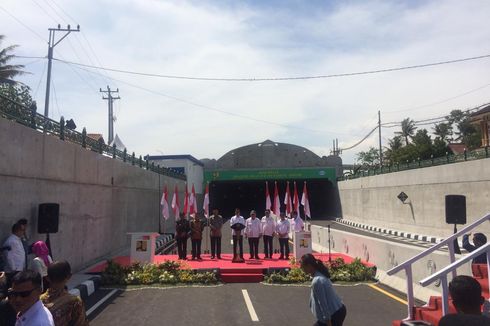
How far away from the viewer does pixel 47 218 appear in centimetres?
1116

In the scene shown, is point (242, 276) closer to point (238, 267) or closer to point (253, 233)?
point (238, 267)

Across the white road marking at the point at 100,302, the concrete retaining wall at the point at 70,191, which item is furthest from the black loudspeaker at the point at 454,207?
the concrete retaining wall at the point at 70,191

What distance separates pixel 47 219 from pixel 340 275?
26.1ft

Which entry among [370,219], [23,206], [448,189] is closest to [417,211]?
[448,189]

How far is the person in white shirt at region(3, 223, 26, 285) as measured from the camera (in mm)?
8805

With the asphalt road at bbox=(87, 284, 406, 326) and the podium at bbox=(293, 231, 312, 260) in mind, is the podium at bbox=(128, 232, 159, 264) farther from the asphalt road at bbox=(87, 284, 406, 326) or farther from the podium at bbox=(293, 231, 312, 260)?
the podium at bbox=(293, 231, 312, 260)

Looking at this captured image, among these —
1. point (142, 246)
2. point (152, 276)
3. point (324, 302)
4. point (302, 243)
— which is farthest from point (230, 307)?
point (302, 243)

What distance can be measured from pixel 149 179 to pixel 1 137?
16892 mm

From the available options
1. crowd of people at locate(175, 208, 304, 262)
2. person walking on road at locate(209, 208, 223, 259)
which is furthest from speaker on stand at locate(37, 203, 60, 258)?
person walking on road at locate(209, 208, 223, 259)

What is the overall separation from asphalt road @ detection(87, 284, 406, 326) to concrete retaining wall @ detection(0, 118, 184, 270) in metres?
2.95

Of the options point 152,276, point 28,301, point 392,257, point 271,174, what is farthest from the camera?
point 271,174

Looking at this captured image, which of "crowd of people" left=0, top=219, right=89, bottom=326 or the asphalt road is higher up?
"crowd of people" left=0, top=219, right=89, bottom=326

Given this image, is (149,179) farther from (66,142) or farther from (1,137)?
(1,137)

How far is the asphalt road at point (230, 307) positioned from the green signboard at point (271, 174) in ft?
126
